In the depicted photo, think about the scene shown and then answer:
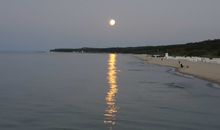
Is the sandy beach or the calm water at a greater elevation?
the calm water

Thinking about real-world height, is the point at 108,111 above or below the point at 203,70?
above

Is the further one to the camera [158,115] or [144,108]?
[144,108]

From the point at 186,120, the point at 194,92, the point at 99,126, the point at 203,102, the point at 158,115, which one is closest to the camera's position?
the point at 99,126

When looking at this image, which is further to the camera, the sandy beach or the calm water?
the sandy beach

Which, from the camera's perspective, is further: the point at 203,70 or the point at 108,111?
the point at 203,70

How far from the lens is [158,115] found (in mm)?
20859

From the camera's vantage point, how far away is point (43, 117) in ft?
65.2

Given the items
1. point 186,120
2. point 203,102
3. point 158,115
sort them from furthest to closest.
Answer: point 203,102 < point 158,115 < point 186,120

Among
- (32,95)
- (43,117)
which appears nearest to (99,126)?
(43,117)

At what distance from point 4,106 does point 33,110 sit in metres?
2.23

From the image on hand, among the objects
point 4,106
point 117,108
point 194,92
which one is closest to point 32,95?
point 4,106

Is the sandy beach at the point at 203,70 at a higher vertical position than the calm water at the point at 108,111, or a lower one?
lower

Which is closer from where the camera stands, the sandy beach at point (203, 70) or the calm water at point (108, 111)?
the calm water at point (108, 111)

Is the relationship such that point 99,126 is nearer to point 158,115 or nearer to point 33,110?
point 158,115
